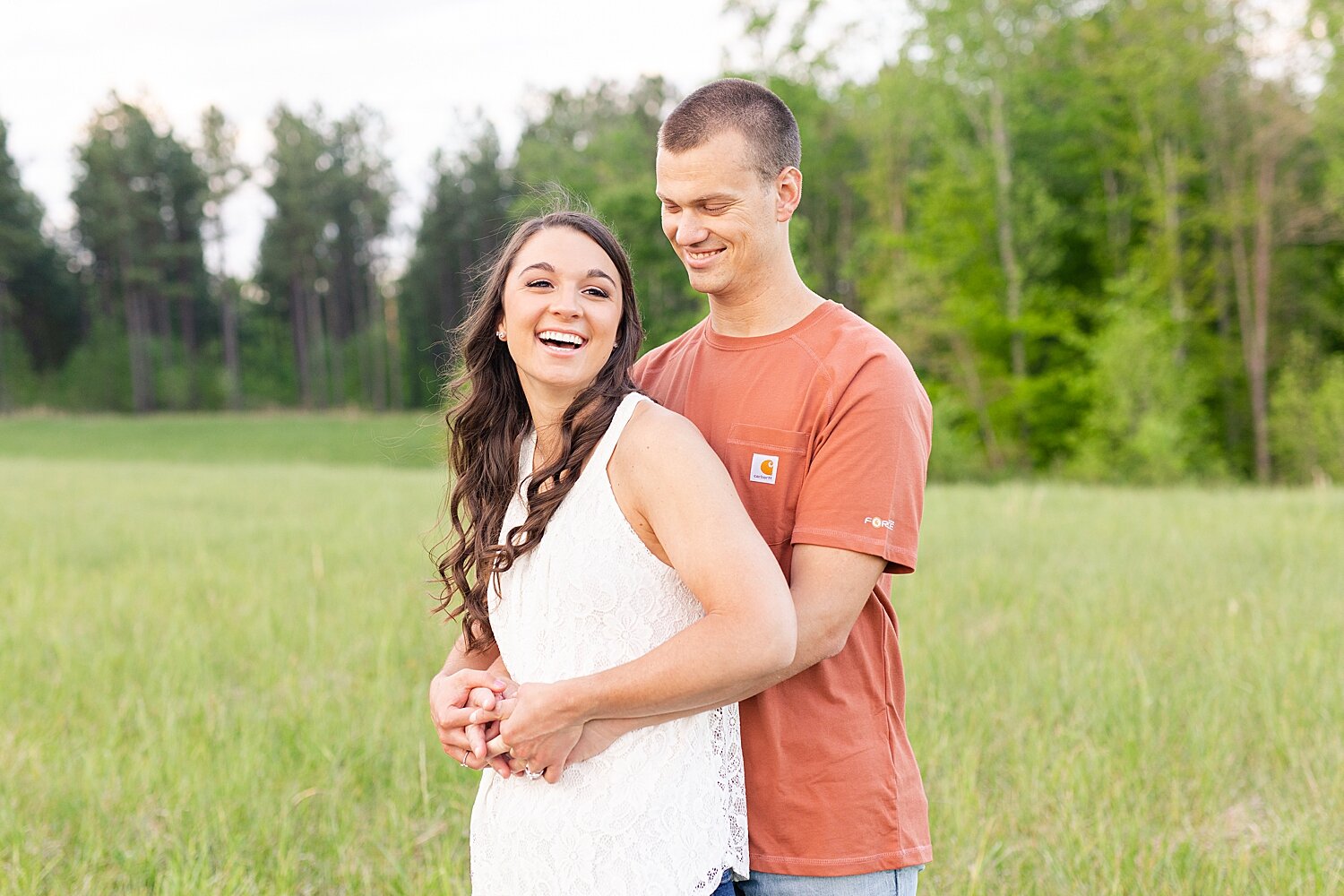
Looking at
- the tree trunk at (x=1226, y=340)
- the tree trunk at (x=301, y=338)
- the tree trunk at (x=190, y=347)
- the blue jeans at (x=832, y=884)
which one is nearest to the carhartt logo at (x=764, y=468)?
the blue jeans at (x=832, y=884)

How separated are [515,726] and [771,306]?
95 centimetres

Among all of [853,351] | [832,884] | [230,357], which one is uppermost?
[230,357]

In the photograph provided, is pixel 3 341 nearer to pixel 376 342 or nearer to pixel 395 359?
pixel 376 342

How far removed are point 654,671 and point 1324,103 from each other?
1297 inches

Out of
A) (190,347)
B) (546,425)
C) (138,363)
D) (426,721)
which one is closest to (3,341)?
(138,363)

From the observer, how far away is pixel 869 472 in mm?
1877

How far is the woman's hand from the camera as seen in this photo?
1733 millimetres

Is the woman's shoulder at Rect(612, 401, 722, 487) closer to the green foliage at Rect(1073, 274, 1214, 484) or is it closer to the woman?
the woman

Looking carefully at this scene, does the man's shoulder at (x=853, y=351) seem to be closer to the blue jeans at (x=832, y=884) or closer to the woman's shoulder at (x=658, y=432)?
the woman's shoulder at (x=658, y=432)

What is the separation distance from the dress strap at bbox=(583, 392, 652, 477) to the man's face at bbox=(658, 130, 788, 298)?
35cm

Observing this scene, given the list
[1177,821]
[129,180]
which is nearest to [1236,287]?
[1177,821]

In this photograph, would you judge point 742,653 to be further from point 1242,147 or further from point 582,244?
point 1242,147

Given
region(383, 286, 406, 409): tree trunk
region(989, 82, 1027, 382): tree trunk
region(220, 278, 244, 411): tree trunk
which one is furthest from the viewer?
region(383, 286, 406, 409): tree trunk

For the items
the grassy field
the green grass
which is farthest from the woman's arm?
the green grass
